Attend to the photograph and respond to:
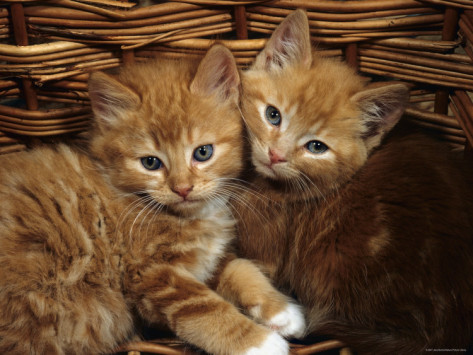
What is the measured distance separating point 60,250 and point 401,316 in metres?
1.03

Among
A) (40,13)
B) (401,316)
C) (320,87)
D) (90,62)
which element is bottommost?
(401,316)

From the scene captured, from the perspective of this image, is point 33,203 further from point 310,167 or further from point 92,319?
point 310,167

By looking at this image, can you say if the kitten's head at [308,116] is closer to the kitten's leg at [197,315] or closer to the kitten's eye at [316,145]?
the kitten's eye at [316,145]

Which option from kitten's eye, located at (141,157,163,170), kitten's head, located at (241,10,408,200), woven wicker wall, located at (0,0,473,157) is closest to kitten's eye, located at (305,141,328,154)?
kitten's head, located at (241,10,408,200)

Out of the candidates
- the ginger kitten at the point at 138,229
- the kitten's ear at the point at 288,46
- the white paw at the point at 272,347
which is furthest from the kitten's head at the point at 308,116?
the white paw at the point at 272,347

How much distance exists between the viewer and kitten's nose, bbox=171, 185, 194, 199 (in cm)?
153

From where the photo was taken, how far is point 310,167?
5.38ft

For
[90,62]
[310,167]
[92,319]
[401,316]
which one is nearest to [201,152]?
[310,167]

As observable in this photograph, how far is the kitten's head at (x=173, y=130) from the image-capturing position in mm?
1567

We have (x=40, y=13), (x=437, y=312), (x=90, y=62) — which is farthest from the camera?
(x=90, y=62)

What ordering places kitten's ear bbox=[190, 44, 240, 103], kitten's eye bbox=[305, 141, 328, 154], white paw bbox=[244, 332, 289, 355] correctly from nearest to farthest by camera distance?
white paw bbox=[244, 332, 289, 355]
kitten's ear bbox=[190, 44, 240, 103]
kitten's eye bbox=[305, 141, 328, 154]

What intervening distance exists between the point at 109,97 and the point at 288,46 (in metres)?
0.62

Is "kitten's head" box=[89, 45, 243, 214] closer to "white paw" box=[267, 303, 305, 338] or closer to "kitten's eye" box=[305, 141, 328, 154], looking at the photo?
"kitten's eye" box=[305, 141, 328, 154]

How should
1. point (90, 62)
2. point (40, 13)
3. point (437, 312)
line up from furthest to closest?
point (90, 62), point (40, 13), point (437, 312)
